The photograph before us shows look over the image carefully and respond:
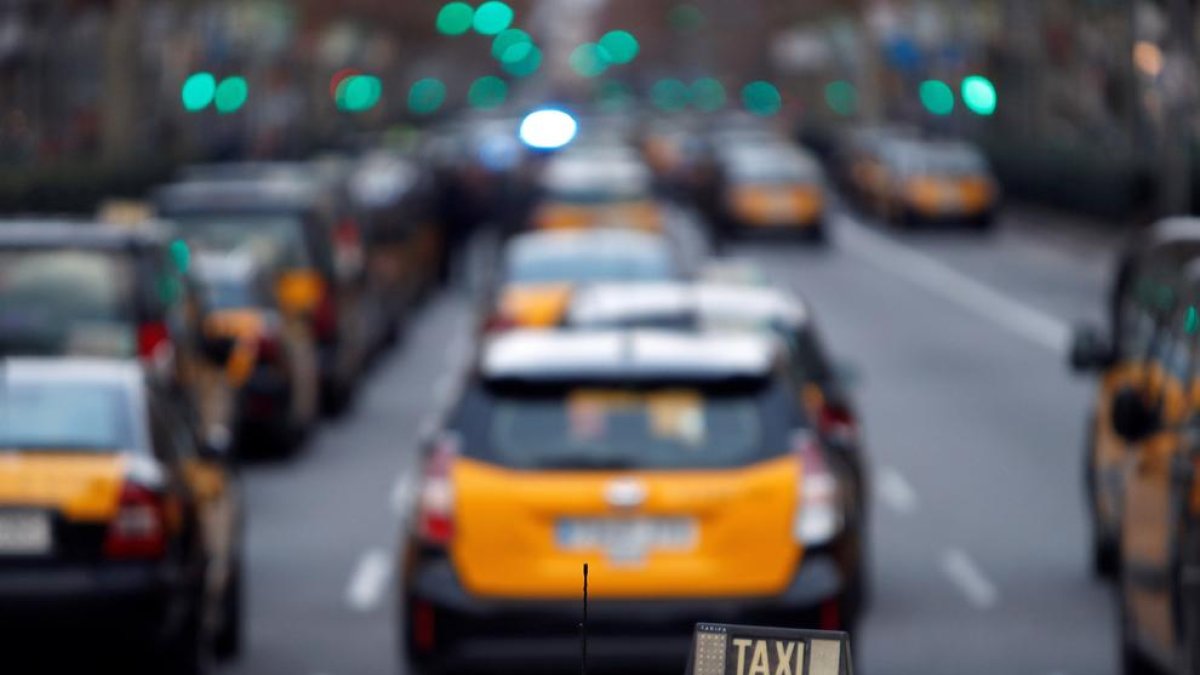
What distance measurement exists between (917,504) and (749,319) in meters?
3.27

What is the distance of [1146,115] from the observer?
2665 inches

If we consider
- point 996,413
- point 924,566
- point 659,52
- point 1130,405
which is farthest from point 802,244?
point 659,52

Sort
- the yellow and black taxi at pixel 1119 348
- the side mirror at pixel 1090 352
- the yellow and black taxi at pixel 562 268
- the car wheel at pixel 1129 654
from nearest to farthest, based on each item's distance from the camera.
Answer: the car wheel at pixel 1129 654 → the yellow and black taxi at pixel 1119 348 → the side mirror at pixel 1090 352 → the yellow and black taxi at pixel 562 268

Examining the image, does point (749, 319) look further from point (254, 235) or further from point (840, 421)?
point (254, 235)

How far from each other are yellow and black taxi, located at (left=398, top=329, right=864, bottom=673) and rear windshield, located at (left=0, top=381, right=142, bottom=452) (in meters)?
1.36

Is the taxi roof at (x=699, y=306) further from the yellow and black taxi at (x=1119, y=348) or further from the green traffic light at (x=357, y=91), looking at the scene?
the green traffic light at (x=357, y=91)

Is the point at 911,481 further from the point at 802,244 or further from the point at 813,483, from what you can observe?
the point at 802,244

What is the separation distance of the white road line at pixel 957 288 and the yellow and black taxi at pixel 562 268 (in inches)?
344

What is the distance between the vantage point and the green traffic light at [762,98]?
154850 mm

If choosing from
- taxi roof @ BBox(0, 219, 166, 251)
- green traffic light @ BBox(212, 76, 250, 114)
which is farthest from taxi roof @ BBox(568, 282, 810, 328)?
green traffic light @ BBox(212, 76, 250, 114)

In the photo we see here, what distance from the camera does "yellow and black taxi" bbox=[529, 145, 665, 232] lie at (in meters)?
32.9

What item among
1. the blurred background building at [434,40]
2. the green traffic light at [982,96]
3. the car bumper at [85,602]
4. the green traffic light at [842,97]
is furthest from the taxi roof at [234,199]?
the green traffic light at [842,97]

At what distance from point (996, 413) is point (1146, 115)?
4526 centimetres

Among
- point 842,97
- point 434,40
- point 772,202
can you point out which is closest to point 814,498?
point 772,202
